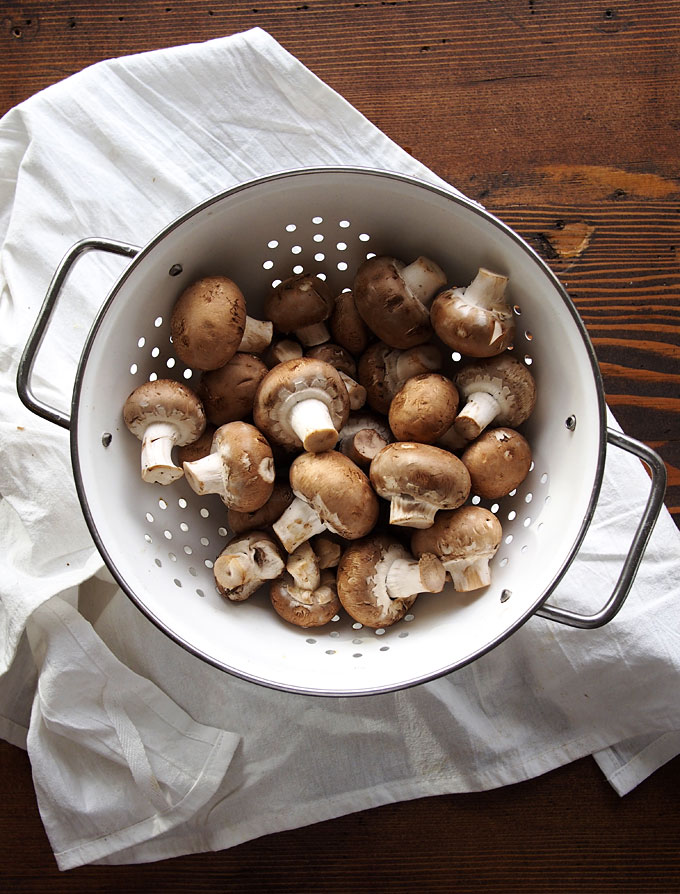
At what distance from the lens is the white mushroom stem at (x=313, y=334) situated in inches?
46.3

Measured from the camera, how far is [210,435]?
1.12 m

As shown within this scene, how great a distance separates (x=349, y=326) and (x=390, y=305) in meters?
0.10

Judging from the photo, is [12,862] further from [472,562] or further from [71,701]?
[472,562]

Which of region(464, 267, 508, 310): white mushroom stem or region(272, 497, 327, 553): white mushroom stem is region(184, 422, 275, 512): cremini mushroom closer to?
region(272, 497, 327, 553): white mushroom stem

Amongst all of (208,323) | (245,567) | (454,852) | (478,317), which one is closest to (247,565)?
(245,567)

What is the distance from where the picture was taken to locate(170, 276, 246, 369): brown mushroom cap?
1.03 metres

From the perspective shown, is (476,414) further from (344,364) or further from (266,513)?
(266,513)

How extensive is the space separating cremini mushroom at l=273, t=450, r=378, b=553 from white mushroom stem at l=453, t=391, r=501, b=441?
157mm

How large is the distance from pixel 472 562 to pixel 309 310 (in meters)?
0.43

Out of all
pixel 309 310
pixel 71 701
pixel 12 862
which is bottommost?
pixel 12 862

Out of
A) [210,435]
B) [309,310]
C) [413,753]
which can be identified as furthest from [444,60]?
[413,753]

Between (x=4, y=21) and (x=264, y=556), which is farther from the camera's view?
(x=4, y=21)

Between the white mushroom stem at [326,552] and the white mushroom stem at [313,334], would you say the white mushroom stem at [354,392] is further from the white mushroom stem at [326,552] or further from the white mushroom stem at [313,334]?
the white mushroom stem at [326,552]

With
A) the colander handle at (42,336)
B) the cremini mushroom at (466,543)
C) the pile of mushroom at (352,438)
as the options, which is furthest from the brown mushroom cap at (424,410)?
the colander handle at (42,336)
